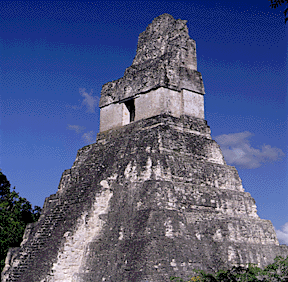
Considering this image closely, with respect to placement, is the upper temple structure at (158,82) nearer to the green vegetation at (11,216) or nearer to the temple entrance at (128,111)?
the temple entrance at (128,111)

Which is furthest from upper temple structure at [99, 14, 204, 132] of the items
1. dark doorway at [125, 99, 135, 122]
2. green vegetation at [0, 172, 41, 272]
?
green vegetation at [0, 172, 41, 272]

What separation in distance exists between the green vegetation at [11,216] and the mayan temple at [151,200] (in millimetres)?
3189

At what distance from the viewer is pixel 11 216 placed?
17156mm

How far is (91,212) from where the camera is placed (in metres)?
→ 11.1

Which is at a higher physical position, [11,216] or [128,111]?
[128,111]

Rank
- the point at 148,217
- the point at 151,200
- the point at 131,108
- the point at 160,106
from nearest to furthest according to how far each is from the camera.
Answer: the point at 148,217
the point at 151,200
the point at 160,106
the point at 131,108

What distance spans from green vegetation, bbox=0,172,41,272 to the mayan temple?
126 inches

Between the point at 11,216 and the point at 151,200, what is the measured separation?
895cm

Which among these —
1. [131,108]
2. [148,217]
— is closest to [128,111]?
[131,108]

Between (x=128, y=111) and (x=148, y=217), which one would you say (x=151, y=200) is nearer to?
(x=148, y=217)

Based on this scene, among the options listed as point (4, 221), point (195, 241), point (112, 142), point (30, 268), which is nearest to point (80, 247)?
point (30, 268)

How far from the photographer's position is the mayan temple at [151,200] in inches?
397

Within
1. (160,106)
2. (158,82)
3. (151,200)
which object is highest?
(158,82)

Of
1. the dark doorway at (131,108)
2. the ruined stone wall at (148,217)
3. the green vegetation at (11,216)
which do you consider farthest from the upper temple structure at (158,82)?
the green vegetation at (11,216)
